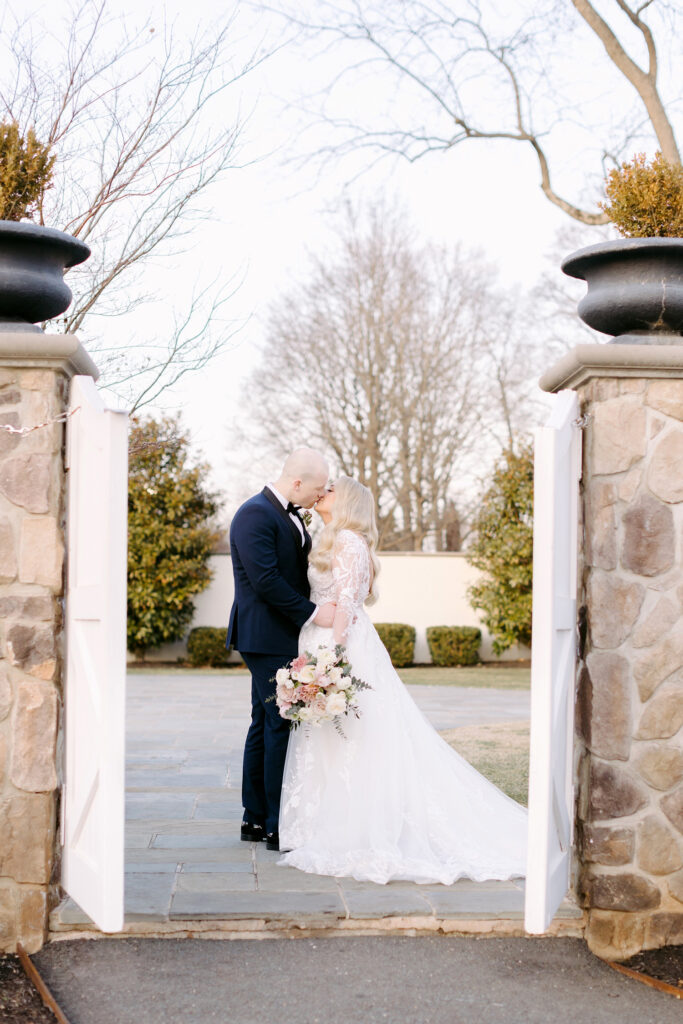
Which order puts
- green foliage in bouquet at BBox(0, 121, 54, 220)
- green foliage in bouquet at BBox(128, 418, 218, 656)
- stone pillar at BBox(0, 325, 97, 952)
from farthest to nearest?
green foliage in bouquet at BBox(128, 418, 218, 656), green foliage in bouquet at BBox(0, 121, 54, 220), stone pillar at BBox(0, 325, 97, 952)

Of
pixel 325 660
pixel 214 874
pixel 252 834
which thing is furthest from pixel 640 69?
pixel 214 874

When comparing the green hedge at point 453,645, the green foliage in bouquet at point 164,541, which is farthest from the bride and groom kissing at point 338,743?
the green hedge at point 453,645

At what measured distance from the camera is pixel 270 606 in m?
5.05

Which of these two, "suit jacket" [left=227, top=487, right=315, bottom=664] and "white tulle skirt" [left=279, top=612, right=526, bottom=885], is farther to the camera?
"suit jacket" [left=227, top=487, right=315, bottom=664]

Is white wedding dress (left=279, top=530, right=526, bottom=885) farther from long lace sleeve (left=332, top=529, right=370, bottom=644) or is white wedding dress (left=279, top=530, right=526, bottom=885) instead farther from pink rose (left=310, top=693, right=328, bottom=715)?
pink rose (left=310, top=693, right=328, bottom=715)

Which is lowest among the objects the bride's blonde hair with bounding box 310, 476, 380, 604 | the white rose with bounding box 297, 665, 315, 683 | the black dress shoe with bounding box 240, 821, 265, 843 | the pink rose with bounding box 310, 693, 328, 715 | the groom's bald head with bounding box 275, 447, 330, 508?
the black dress shoe with bounding box 240, 821, 265, 843

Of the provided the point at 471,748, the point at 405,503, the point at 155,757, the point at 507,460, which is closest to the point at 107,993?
the point at 155,757

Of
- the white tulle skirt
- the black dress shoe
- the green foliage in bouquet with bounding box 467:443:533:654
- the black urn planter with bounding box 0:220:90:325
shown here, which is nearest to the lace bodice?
the white tulle skirt

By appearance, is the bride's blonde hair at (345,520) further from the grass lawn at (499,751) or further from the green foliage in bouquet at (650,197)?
the grass lawn at (499,751)

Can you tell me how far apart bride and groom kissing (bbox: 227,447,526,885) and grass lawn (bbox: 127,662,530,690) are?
350 inches

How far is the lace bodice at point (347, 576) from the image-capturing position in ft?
16.3

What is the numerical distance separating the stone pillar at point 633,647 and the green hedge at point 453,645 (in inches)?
523

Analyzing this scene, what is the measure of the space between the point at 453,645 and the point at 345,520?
40.9 ft

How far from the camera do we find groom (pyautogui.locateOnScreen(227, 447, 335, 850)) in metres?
4.96
